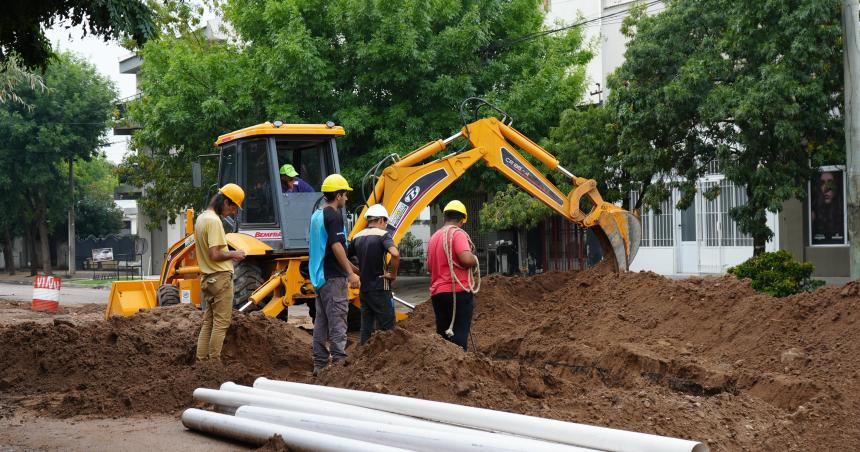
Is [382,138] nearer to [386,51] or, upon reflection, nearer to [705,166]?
[386,51]

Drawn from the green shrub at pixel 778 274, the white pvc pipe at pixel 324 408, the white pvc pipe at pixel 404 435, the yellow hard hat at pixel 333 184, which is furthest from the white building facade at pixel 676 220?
the white pvc pipe at pixel 404 435

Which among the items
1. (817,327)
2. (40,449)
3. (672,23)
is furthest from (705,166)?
(40,449)

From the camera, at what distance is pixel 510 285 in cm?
1416

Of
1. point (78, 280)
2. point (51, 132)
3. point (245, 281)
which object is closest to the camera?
point (245, 281)

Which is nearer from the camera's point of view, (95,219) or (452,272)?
(452,272)

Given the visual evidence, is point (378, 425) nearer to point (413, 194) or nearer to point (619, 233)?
point (413, 194)

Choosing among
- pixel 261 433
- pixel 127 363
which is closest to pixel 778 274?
pixel 127 363

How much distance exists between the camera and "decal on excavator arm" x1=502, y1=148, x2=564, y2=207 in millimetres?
13953

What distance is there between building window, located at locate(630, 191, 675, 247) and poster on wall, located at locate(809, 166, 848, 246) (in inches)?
198

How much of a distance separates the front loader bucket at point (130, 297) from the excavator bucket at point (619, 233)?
692 cm

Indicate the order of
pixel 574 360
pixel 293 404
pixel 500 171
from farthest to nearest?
pixel 500 171, pixel 574 360, pixel 293 404

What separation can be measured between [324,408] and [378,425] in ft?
2.80

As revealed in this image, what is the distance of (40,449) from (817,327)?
726 cm

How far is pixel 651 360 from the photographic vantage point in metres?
9.20
